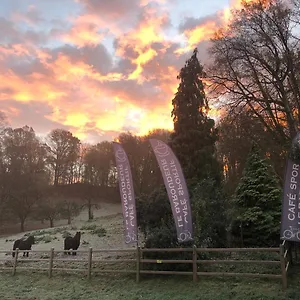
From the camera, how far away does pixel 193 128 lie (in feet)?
72.7

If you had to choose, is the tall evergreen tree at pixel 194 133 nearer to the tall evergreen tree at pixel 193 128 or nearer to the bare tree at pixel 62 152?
the tall evergreen tree at pixel 193 128

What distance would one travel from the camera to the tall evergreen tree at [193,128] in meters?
21.1

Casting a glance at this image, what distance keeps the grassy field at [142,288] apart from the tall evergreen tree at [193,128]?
9.30 meters

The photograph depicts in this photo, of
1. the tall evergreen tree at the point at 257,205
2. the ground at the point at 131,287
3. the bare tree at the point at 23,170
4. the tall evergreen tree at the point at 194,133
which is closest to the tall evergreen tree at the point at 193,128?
the tall evergreen tree at the point at 194,133

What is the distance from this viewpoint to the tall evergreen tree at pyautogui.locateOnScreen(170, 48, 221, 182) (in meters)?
21.1

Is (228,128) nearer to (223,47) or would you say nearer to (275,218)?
(223,47)

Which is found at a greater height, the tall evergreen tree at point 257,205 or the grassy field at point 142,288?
the tall evergreen tree at point 257,205

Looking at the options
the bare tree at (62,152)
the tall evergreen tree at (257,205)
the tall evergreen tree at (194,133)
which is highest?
the bare tree at (62,152)

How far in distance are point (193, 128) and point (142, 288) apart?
12487 mm

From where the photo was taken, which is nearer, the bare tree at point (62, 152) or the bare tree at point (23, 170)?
the bare tree at point (23, 170)

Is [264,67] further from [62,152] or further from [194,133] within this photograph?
[62,152]

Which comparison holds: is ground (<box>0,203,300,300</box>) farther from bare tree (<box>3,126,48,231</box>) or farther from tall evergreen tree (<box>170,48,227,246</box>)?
bare tree (<box>3,126,48,231</box>)

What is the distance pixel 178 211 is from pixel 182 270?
235 centimetres

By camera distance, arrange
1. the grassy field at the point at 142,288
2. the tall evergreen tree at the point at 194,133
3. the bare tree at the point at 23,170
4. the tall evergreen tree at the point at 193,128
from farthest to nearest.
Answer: the bare tree at the point at 23,170
the tall evergreen tree at the point at 193,128
the tall evergreen tree at the point at 194,133
the grassy field at the point at 142,288
